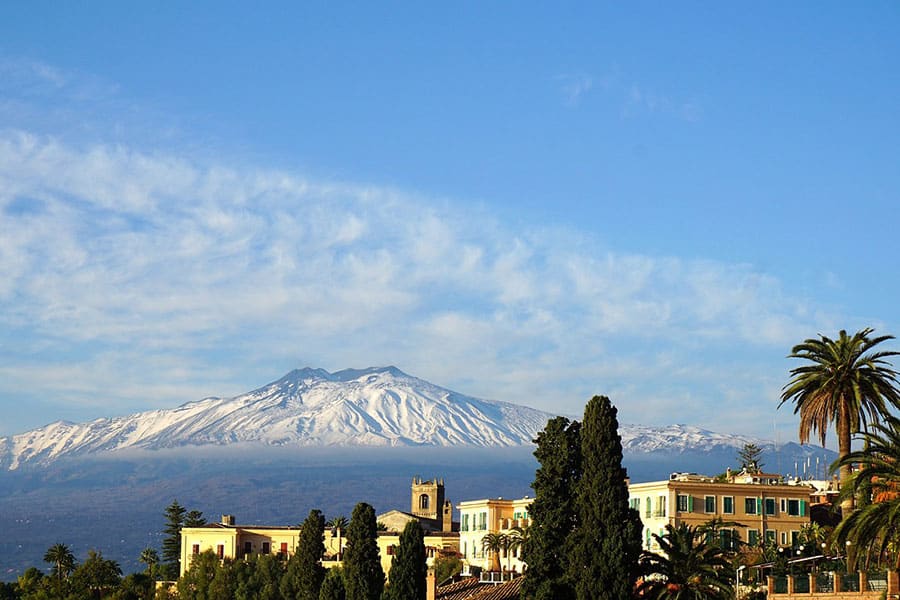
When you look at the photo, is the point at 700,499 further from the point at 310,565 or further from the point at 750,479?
the point at 310,565

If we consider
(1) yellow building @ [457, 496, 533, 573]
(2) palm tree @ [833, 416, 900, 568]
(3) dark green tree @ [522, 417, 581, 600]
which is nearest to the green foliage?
(1) yellow building @ [457, 496, 533, 573]

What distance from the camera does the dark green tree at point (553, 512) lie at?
7162cm

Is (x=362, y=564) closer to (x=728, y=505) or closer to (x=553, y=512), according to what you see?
(x=553, y=512)

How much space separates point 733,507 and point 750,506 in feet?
4.25

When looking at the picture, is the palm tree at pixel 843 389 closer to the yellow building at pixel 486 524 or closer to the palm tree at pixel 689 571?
the palm tree at pixel 689 571

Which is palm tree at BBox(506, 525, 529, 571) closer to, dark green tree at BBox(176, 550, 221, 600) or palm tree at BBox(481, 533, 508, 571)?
palm tree at BBox(481, 533, 508, 571)

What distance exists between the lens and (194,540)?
167m

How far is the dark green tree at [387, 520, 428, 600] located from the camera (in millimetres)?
89875

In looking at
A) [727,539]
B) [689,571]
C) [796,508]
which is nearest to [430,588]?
[727,539]

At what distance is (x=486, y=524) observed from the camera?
130 m

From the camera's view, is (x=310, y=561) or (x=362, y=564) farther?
(x=310, y=561)

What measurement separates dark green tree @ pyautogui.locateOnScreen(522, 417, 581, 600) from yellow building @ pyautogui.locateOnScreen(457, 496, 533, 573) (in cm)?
4688

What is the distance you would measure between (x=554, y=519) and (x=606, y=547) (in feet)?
14.1

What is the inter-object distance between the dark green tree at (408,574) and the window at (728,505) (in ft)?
80.5
